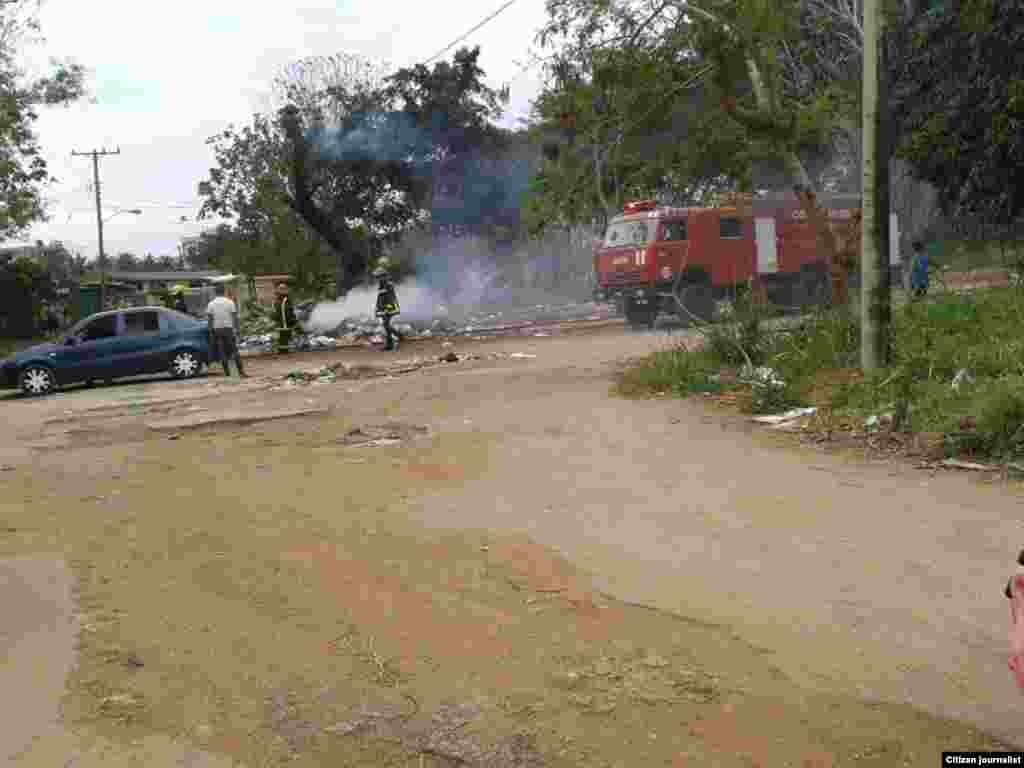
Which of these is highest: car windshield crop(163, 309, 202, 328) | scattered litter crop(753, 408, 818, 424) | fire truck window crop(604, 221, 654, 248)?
fire truck window crop(604, 221, 654, 248)

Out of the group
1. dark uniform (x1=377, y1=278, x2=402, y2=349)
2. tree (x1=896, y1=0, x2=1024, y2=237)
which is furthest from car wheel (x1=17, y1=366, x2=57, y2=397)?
tree (x1=896, y1=0, x2=1024, y2=237)

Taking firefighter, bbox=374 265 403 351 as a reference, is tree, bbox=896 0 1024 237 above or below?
above

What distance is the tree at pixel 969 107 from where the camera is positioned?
19859 mm

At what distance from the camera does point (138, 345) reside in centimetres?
1916

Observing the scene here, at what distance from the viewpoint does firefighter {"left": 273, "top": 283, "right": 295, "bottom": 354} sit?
23047 mm

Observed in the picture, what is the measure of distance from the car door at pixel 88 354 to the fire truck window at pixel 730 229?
44.4 ft

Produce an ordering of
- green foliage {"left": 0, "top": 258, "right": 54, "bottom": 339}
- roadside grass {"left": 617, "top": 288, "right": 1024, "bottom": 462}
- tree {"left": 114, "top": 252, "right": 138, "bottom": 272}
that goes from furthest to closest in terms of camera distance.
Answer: tree {"left": 114, "top": 252, "right": 138, "bottom": 272}
green foliage {"left": 0, "top": 258, "right": 54, "bottom": 339}
roadside grass {"left": 617, "top": 288, "right": 1024, "bottom": 462}

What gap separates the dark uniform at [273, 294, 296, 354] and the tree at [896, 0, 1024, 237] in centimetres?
1319

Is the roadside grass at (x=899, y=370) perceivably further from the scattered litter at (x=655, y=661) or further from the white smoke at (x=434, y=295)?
the white smoke at (x=434, y=295)

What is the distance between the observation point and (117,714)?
4.13 meters

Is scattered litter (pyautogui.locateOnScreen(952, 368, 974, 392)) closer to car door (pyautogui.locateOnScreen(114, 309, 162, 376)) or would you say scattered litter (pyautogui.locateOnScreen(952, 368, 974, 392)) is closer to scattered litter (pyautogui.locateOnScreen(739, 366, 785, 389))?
scattered litter (pyautogui.locateOnScreen(739, 366, 785, 389))

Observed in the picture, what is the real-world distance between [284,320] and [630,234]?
7.93m

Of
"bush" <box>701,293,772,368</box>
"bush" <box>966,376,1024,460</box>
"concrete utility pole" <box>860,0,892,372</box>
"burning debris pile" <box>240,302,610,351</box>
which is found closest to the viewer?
"bush" <box>966,376,1024,460</box>

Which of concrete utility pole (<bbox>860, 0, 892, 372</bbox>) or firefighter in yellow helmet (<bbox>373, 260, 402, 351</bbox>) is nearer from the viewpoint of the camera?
concrete utility pole (<bbox>860, 0, 892, 372</bbox>)
